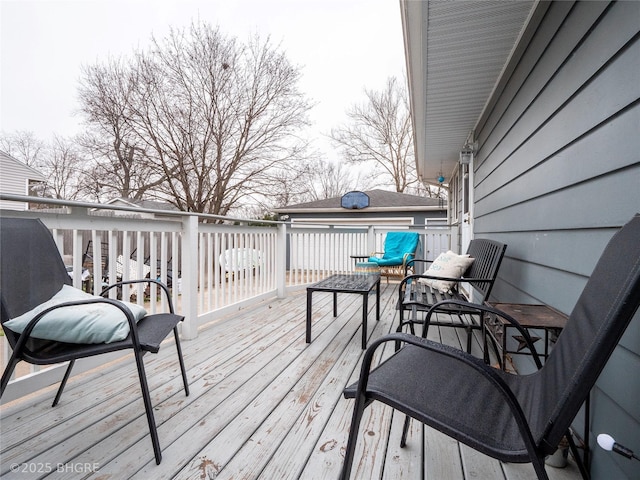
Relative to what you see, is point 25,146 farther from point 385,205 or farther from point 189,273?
point 189,273

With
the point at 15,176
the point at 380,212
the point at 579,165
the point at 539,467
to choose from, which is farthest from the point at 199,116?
the point at 539,467

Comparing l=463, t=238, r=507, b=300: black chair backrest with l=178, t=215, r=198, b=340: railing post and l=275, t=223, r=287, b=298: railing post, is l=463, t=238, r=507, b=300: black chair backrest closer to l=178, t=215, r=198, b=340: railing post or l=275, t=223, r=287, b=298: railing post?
l=178, t=215, r=198, b=340: railing post

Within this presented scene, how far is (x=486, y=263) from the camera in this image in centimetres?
262

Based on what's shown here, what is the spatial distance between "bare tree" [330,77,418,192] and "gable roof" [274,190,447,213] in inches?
141

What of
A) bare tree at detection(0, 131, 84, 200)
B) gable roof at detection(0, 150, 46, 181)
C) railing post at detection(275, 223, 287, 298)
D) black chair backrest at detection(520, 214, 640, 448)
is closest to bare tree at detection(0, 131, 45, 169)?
bare tree at detection(0, 131, 84, 200)

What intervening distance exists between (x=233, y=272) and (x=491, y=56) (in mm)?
3251

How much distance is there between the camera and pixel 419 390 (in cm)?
109

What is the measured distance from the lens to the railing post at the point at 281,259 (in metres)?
4.82

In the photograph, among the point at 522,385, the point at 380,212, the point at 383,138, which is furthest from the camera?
the point at 383,138

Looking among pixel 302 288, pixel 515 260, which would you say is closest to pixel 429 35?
pixel 515 260

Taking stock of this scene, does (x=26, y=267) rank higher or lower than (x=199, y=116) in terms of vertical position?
A: lower

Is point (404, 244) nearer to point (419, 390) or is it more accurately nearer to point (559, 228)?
point (559, 228)

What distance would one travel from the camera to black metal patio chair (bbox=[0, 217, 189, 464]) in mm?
1337

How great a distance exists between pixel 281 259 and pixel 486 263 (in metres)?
2.94
